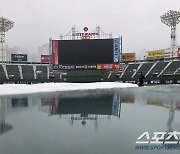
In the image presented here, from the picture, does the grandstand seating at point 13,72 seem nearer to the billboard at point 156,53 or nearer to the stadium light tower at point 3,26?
the stadium light tower at point 3,26

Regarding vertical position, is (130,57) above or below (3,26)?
below

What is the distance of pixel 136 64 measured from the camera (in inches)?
2448

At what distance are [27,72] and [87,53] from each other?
19.2 meters

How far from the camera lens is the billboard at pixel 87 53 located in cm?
4569

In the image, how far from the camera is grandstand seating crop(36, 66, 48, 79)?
2082 inches

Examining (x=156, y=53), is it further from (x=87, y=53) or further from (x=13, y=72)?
(x=13, y=72)

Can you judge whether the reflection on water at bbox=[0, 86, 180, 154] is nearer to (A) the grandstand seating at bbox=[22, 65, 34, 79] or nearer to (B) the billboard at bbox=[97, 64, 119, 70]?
(B) the billboard at bbox=[97, 64, 119, 70]

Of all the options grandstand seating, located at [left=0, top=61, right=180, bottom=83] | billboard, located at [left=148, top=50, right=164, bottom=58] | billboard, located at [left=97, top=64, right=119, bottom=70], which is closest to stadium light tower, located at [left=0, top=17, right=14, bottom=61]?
grandstand seating, located at [left=0, top=61, right=180, bottom=83]

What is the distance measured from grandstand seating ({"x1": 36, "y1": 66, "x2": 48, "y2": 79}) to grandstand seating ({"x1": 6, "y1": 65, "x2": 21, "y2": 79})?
15.9 feet

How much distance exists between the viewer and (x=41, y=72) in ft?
186

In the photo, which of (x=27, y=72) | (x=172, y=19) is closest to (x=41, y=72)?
(x=27, y=72)

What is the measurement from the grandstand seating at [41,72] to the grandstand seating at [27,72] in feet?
4.84

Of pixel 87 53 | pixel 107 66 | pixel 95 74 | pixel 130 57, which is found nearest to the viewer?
pixel 107 66

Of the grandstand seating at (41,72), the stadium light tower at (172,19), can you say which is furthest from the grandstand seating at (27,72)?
the stadium light tower at (172,19)
